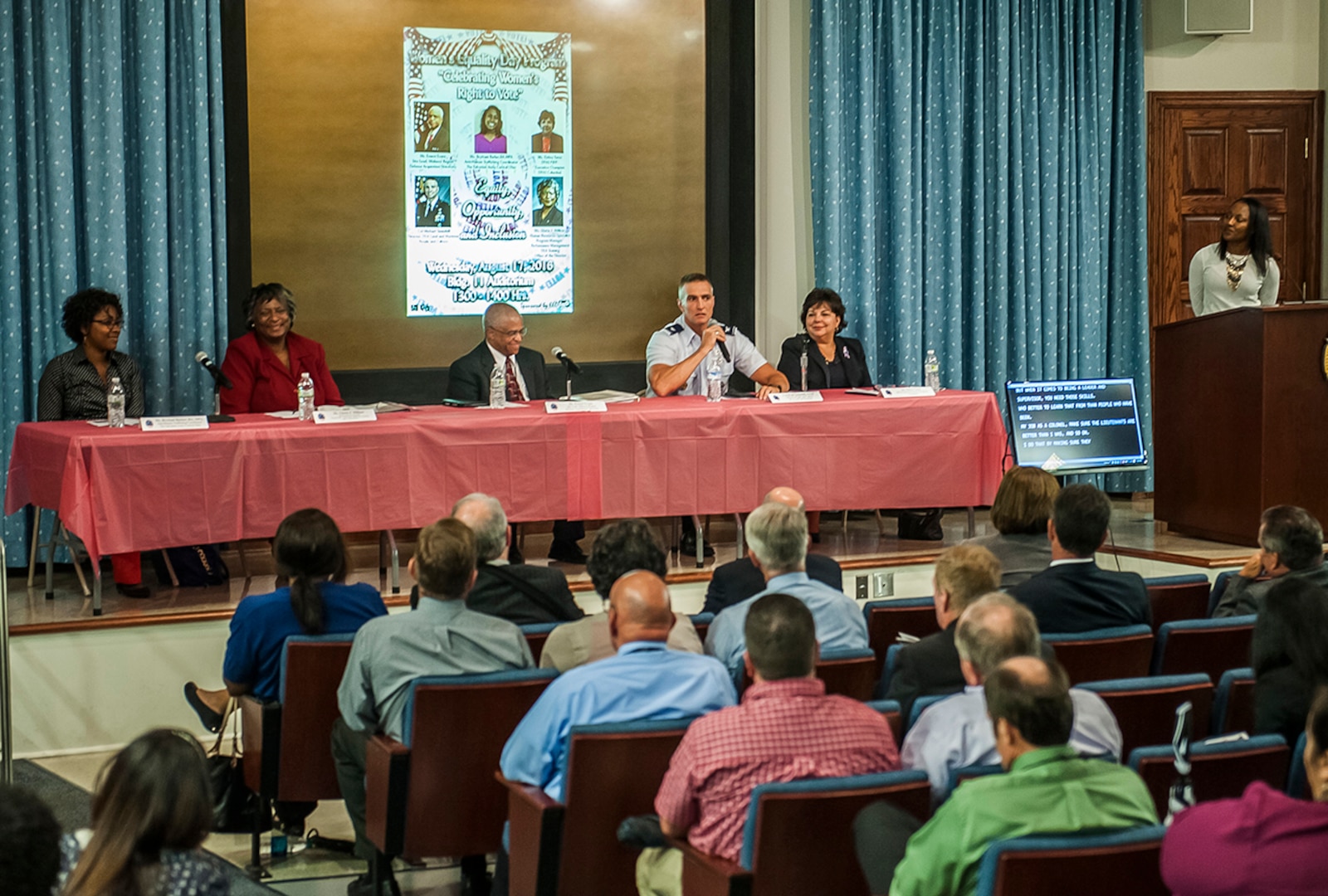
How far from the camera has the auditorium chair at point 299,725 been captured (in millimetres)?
3625

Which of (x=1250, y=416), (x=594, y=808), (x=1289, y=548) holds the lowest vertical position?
(x=594, y=808)

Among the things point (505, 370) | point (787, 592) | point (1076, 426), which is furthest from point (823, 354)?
point (787, 592)

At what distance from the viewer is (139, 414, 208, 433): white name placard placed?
5.34 m

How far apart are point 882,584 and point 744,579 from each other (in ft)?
7.50

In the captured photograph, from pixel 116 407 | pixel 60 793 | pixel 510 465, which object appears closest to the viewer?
pixel 60 793

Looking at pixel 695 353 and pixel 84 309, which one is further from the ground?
pixel 84 309

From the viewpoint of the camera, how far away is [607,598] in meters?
3.75

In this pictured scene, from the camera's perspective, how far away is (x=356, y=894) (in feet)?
12.0

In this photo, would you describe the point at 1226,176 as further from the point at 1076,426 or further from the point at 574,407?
the point at 574,407

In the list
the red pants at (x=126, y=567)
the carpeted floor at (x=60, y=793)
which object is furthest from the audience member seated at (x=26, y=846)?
the red pants at (x=126, y=567)

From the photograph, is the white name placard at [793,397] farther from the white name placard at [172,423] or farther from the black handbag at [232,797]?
the black handbag at [232,797]

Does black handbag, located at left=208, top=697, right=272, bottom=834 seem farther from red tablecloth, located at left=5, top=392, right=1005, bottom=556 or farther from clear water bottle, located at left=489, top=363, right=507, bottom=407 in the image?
clear water bottle, located at left=489, top=363, right=507, bottom=407

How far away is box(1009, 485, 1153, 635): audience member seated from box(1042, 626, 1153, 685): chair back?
0.60 feet

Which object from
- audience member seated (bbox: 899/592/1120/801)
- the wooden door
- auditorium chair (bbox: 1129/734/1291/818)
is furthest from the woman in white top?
audience member seated (bbox: 899/592/1120/801)
